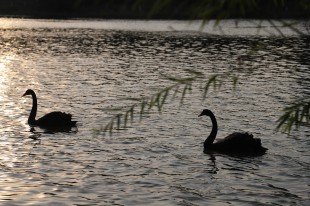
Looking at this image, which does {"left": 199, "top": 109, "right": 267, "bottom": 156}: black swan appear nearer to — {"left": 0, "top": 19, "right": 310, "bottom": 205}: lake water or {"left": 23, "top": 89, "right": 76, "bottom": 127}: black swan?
{"left": 0, "top": 19, "right": 310, "bottom": 205}: lake water

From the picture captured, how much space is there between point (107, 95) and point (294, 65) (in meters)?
18.6

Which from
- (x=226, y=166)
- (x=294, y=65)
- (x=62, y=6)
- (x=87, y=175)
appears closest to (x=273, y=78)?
(x=294, y=65)


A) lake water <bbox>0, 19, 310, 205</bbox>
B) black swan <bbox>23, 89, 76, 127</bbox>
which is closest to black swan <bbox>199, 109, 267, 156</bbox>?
lake water <bbox>0, 19, 310, 205</bbox>

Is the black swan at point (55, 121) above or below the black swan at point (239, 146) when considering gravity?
below

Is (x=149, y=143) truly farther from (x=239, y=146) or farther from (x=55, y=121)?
(x=55, y=121)

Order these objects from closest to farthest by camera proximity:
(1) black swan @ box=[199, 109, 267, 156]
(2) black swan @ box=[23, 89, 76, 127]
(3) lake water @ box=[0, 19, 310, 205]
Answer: (3) lake water @ box=[0, 19, 310, 205], (1) black swan @ box=[199, 109, 267, 156], (2) black swan @ box=[23, 89, 76, 127]

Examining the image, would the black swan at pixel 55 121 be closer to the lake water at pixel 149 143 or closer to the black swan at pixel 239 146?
the lake water at pixel 149 143

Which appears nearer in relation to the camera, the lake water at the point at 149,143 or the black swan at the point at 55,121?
the lake water at the point at 149,143

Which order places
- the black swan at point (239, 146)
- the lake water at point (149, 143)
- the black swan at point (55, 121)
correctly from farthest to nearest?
the black swan at point (55, 121) < the black swan at point (239, 146) < the lake water at point (149, 143)

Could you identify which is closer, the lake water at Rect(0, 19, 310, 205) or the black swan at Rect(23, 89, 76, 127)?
the lake water at Rect(0, 19, 310, 205)

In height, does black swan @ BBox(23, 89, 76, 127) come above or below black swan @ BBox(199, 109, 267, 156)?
below

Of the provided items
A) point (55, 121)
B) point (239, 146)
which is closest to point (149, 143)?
point (239, 146)

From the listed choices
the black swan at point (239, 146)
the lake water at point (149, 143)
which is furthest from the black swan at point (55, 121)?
the black swan at point (239, 146)

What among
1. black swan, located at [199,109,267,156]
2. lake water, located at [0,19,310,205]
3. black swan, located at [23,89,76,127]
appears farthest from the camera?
black swan, located at [23,89,76,127]
